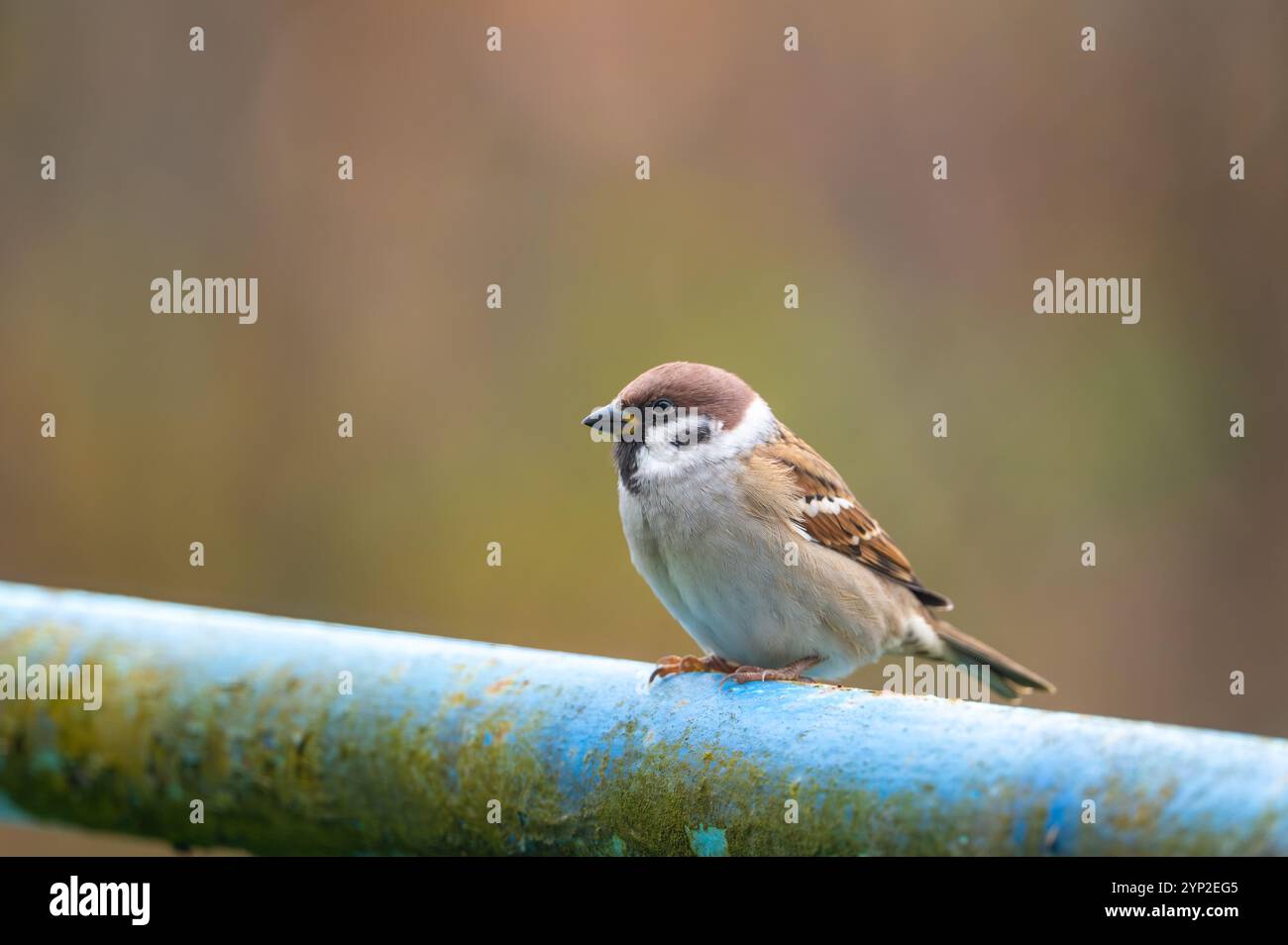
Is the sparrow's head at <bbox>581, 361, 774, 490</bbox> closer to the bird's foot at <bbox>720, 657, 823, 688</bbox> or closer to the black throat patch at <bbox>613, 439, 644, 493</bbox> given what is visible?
the black throat patch at <bbox>613, 439, 644, 493</bbox>

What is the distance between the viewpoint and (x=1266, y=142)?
18.3 ft

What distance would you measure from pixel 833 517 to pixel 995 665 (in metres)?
0.61

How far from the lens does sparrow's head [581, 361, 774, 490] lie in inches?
110

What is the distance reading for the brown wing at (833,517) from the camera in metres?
2.94

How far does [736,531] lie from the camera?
273 cm

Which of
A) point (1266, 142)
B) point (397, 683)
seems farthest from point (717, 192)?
point (397, 683)

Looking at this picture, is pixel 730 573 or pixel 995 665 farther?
pixel 995 665

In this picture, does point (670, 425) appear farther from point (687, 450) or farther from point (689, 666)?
point (689, 666)

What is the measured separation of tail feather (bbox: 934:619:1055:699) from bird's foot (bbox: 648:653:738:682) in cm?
72

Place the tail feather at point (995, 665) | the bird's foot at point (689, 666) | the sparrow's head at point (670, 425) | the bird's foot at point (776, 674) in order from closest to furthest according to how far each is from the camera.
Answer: the bird's foot at point (689, 666), the bird's foot at point (776, 674), the sparrow's head at point (670, 425), the tail feather at point (995, 665)
